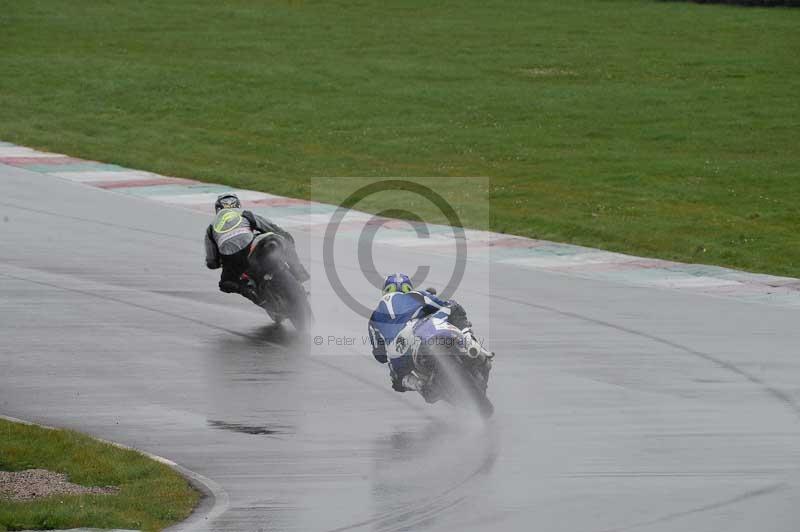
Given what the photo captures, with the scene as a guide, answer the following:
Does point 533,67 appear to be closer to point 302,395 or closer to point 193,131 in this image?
point 193,131

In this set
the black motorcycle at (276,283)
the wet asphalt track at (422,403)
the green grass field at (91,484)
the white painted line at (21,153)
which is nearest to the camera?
the green grass field at (91,484)

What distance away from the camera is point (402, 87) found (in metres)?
41.0

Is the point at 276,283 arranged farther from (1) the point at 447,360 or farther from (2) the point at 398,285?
(1) the point at 447,360

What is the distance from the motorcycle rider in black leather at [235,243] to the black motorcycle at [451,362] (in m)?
4.08

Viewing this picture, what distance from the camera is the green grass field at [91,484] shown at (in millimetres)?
10523

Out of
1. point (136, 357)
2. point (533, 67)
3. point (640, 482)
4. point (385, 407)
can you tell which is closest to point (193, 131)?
point (533, 67)

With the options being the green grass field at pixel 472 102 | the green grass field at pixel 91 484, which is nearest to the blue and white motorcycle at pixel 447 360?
the green grass field at pixel 91 484

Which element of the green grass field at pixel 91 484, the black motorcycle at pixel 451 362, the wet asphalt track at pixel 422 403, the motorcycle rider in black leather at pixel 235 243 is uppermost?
the motorcycle rider in black leather at pixel 235 243

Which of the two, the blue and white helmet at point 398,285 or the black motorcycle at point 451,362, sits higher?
the blue and white helmet at point 398,285

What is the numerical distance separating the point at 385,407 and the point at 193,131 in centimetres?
2201

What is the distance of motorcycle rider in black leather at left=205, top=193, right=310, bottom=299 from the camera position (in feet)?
58.9

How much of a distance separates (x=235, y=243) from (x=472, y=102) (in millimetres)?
21834

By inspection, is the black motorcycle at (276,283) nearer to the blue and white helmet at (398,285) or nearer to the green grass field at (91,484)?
the blue and white helmet at (398,285)

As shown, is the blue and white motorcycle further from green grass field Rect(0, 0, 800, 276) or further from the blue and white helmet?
green grass field Rect(0, 0, 800, 276)
